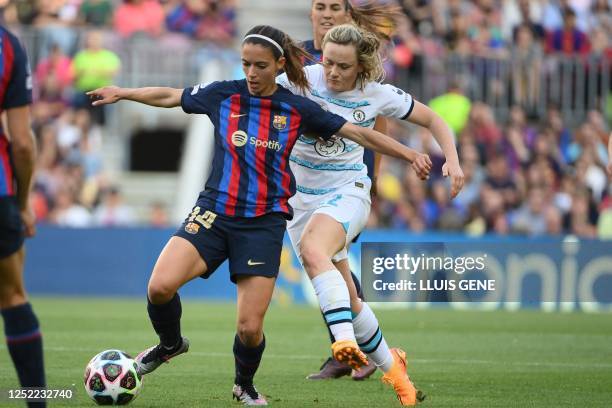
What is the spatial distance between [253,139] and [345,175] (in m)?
0.95

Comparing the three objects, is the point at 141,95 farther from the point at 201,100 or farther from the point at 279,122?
the point at 279,122

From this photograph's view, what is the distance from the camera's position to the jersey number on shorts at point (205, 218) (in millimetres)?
7520

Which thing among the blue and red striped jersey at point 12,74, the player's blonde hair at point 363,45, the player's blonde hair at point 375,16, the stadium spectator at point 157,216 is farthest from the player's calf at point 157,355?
the stadium spectator at point 157,216

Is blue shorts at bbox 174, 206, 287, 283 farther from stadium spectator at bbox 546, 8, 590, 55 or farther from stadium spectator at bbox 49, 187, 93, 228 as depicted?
stadium spectator at bbox 546, 8, 590, 55

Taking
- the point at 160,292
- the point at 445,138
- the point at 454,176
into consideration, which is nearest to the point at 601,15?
the point at 445,138

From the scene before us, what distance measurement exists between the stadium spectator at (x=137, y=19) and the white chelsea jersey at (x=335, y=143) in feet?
46.3

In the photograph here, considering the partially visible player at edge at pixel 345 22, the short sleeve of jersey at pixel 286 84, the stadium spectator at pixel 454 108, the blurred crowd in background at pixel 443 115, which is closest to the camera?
the short sleeve of jersey at pixel 286 84

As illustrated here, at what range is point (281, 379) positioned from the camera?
29.9 feet

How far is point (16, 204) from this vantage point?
6.00m

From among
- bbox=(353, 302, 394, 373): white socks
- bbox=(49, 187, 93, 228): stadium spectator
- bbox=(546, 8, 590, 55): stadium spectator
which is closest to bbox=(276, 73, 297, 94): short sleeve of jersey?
bbox=(353, 302, 394, 373): white socks

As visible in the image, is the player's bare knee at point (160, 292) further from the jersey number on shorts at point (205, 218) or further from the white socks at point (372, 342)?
the white socks at point (372, 342)

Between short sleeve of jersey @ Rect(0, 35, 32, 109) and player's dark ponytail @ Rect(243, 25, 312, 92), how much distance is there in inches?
77.6

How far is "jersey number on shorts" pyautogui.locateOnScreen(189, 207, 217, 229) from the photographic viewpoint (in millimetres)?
7520

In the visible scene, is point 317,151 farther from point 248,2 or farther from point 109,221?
point 248,2
